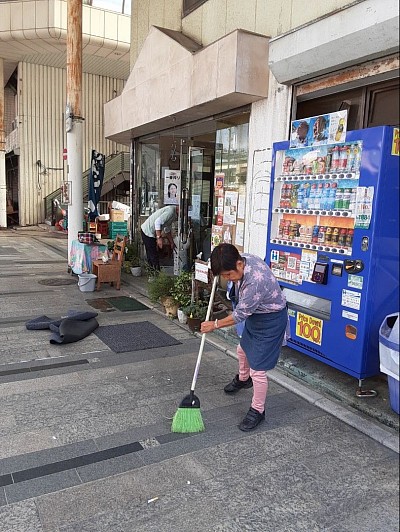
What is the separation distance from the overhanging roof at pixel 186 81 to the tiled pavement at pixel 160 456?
347 cm

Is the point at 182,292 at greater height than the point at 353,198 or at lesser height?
lesser

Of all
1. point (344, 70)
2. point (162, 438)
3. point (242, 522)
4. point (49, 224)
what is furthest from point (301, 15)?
point (49, 224)

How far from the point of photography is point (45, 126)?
880 inches

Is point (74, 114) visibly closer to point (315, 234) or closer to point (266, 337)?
point (315, 234)

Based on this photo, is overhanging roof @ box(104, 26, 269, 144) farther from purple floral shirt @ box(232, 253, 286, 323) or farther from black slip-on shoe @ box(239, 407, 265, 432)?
black slip-on shoe @ box(239, 407, 265, 432)

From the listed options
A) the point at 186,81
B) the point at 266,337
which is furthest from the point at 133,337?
the point at 186,81

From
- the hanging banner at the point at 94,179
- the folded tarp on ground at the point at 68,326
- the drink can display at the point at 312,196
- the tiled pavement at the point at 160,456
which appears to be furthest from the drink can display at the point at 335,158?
the hanging banner at the point at 94,179

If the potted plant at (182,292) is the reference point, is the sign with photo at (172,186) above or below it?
above

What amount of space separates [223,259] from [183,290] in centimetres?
369

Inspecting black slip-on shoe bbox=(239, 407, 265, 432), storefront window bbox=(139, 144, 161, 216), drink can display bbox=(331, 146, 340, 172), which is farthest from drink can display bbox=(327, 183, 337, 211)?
storefront window bbox=(139, 144, 161, 216)

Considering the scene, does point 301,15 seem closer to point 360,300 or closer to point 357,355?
point 360,300

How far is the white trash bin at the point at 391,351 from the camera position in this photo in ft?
3.95

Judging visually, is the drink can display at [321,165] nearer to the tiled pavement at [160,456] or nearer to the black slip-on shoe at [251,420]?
the tiled pavement at [160,456]

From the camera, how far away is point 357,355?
3727 mm
